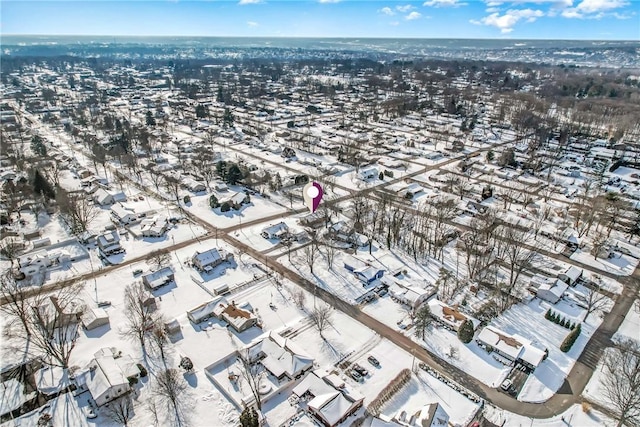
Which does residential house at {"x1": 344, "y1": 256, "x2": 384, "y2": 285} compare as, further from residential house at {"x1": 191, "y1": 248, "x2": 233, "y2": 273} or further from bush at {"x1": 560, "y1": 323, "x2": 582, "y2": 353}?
bush at {"x1": 560, "y1": 323, "x2": 582, "y2": 353}

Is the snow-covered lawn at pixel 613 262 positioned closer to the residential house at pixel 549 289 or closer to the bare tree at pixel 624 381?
the residential house at pixel 549 289

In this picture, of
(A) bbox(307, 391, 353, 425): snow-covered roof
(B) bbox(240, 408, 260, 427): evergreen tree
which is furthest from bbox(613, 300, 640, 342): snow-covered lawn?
(B) bbox(240, 408, 260, 427): evergreen tree

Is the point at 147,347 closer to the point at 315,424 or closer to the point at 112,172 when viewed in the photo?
the point at 315,424

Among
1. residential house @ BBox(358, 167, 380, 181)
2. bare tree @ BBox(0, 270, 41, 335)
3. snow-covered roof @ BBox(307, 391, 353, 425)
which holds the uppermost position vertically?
residential house @ BBox(358, 167, 380, 181)

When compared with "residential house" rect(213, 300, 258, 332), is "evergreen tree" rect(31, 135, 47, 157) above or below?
above

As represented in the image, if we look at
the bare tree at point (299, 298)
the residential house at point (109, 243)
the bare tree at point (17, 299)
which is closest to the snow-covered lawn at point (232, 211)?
the residential house at point (109, 243)

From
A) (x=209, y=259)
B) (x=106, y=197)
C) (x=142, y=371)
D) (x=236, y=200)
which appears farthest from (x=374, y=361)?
(x=106, y=197)
